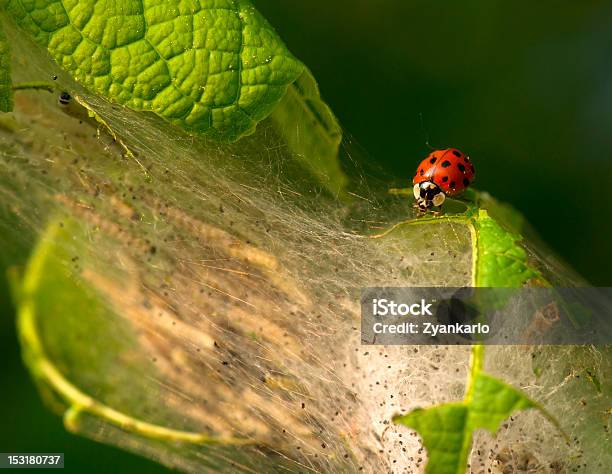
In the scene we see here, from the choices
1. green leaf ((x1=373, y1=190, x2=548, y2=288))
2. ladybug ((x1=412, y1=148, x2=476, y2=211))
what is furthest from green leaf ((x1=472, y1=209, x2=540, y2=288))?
ladybug ((x1=412, y1=148, x2=476, y2=211))

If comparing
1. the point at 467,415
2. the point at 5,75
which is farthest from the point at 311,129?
the point at 467,415

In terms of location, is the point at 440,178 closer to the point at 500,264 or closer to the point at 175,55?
the point at 500,264

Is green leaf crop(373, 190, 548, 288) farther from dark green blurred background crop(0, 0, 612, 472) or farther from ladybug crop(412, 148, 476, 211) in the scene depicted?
dark green blurred background crop(0, 0, 612, 472)

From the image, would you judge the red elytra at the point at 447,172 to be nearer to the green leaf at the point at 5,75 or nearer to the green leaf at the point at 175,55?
the green leaf at the point at 175,55
